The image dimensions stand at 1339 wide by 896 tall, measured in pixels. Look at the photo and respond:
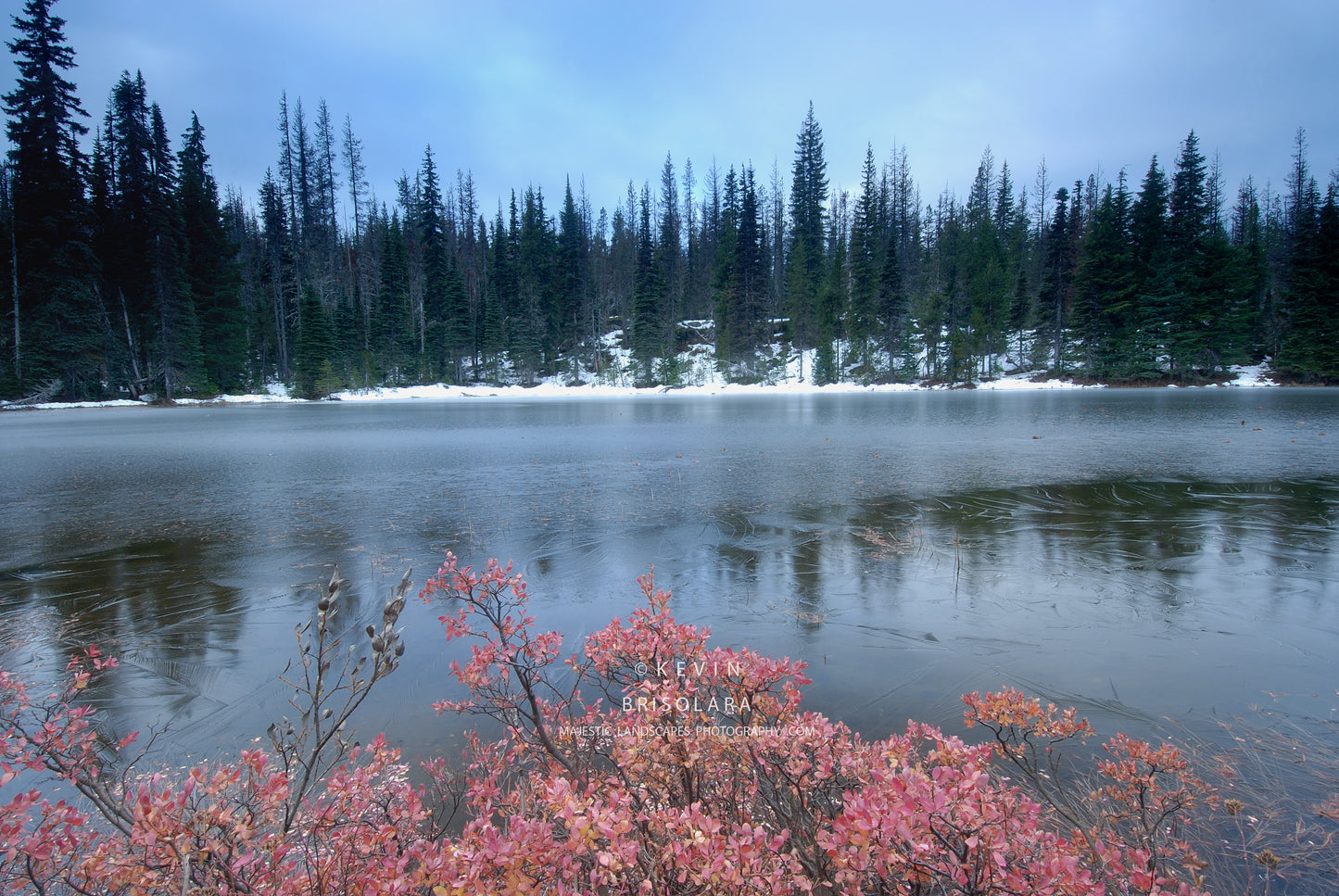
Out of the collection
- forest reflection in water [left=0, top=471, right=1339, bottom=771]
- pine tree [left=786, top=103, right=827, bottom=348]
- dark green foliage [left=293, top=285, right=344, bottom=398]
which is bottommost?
forest reflection in water [left=0, top=471, right=1339, bottom=771]

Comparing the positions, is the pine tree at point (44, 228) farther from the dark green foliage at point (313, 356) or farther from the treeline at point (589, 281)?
the dark green foliage at point (313, 356)

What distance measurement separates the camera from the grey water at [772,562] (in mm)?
4234

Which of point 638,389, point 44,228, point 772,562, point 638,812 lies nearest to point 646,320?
point 638,389

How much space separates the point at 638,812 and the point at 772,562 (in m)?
5.09

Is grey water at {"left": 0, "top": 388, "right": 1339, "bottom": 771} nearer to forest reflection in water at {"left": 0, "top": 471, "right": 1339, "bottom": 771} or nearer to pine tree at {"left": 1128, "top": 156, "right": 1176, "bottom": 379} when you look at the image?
forest reflection in water at {"left": 0, "top": 471, "right": 1339, "bottom": 771}

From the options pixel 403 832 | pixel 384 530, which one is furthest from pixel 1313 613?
pixel 384 530

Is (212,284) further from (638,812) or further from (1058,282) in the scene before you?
(1058,282)

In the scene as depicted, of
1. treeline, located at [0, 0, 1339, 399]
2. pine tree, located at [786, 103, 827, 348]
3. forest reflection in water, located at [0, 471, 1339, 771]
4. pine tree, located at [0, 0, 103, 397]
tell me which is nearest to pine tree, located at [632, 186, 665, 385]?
treeline, located at [0, 0, 1339, 399]

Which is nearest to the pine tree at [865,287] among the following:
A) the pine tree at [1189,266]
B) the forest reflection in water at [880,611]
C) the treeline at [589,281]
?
the treeline at [589,281]

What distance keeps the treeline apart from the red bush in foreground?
49202mm

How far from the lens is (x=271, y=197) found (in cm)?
5725

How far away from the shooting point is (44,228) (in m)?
36.2

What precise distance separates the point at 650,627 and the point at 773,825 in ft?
3.18

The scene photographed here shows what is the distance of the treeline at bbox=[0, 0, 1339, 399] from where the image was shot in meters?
37.8
